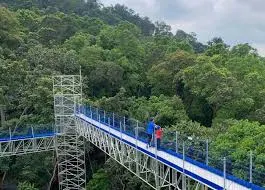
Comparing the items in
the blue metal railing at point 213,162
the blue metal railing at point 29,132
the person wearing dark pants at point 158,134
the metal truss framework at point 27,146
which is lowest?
the metal truss framework at point 27,146

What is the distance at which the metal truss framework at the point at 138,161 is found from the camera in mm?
19375

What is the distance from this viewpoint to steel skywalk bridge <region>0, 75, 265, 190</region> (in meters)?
18.1

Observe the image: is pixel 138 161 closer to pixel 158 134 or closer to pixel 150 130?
pixel 150 130

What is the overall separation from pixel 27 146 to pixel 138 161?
43.3 feet

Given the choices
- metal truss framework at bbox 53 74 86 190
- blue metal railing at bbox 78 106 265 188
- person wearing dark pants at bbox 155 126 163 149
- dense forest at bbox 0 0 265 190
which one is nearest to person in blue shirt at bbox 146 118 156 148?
person wearing dark pants at bbox 155 126 163 149

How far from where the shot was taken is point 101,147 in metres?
27.5

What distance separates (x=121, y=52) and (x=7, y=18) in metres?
15.3

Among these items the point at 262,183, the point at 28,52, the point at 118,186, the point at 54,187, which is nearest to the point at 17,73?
the point at 28,52

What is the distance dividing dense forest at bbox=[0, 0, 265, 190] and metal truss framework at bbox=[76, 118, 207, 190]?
3.62m

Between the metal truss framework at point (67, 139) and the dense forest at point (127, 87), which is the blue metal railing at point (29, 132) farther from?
the dense forest at point (127, 87)

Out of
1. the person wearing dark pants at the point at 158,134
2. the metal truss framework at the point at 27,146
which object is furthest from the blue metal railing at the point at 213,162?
the metal truss framework at the point at 27,146

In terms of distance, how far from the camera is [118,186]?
1289 inches

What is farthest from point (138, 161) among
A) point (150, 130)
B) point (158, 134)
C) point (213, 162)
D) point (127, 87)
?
point (127, 87)

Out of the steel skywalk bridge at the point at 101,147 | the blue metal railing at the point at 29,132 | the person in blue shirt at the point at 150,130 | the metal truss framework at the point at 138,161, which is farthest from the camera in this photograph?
the blue metal railing at the point at 29,132
